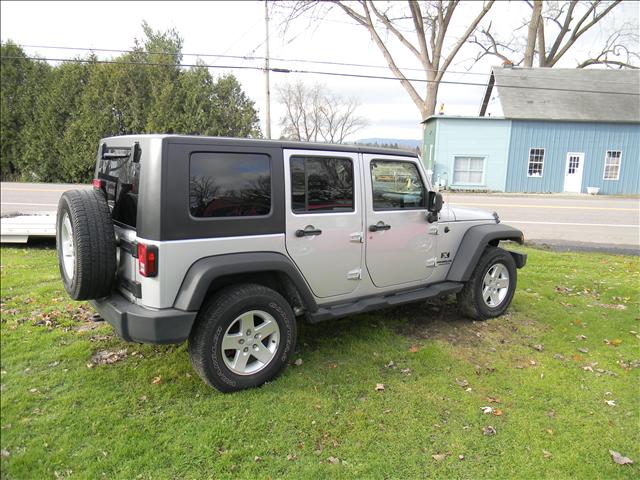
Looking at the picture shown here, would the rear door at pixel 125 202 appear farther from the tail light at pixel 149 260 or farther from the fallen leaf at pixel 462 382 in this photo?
the fallen leaf at pixel 462 382

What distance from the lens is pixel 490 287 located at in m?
5.30

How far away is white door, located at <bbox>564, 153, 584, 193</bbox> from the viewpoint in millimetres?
25906

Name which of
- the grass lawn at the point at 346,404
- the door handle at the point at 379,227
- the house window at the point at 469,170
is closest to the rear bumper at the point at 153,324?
the grass lawn at the point at 346,404

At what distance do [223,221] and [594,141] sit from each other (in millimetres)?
27853

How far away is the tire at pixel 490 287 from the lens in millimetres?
5105

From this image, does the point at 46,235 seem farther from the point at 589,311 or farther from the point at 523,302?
the point at 589,311

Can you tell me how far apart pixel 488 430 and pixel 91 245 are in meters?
3.03

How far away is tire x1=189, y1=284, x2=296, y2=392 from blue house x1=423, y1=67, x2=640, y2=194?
2310 cm

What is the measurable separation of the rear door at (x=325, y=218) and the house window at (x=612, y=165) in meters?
27.1

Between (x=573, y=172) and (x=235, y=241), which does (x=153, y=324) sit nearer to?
(x=235, y=241)

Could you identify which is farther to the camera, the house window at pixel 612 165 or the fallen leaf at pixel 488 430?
the house window at pixel 612 165

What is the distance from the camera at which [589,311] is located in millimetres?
5645

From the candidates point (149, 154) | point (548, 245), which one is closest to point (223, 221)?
point (149, 154)

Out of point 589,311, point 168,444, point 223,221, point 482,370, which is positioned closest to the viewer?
point 168,444
